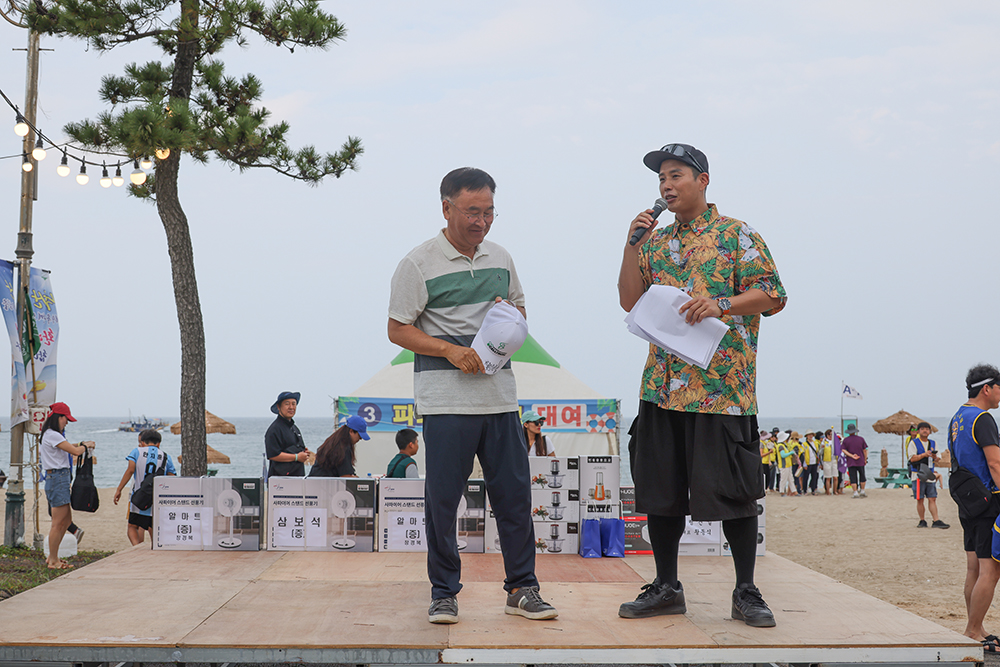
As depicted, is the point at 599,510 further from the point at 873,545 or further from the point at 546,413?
the point at 546,413

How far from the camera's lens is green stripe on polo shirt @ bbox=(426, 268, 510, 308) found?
10.1 ft

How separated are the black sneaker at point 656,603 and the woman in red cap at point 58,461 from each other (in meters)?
6.08

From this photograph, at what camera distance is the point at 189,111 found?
7398 mm

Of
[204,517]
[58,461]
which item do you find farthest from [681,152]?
[58,461]

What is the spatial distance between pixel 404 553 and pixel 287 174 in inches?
230

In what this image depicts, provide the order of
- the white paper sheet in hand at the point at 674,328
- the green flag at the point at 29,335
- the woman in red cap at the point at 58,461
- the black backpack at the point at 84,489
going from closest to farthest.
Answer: the white paper sheet in hand at the point at 674,328
the black backpack at the point at 84,489
the woman in red cap at the point at 58,461
the green flag at the point at 29,335

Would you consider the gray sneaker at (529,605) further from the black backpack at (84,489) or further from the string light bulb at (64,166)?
the string light bulb at (64,166)

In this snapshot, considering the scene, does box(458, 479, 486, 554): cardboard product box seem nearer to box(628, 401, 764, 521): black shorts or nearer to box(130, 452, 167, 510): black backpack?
box(628, 401, 764, 521): black shorts

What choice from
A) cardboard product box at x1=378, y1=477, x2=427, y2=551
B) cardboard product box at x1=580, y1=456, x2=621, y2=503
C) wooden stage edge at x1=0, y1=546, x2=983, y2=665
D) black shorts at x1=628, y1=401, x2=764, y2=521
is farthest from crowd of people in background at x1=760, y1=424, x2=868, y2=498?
black shorts at x1=628, y1=401, x2=764, y2=521

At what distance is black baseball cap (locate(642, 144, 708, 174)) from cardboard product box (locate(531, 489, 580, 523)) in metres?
2.67

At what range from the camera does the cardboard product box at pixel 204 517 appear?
197 inches

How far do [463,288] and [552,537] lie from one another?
2.48 m

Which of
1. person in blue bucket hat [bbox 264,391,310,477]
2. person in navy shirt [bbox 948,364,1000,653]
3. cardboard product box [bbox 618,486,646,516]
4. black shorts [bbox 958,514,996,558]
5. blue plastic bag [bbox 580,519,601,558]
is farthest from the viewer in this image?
person in blue bucket hat [bbox 264,391,310,477]

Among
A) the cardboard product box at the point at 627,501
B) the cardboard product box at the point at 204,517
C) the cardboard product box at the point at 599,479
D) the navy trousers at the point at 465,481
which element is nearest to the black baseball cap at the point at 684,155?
the navy trousers at the point at 465,481
